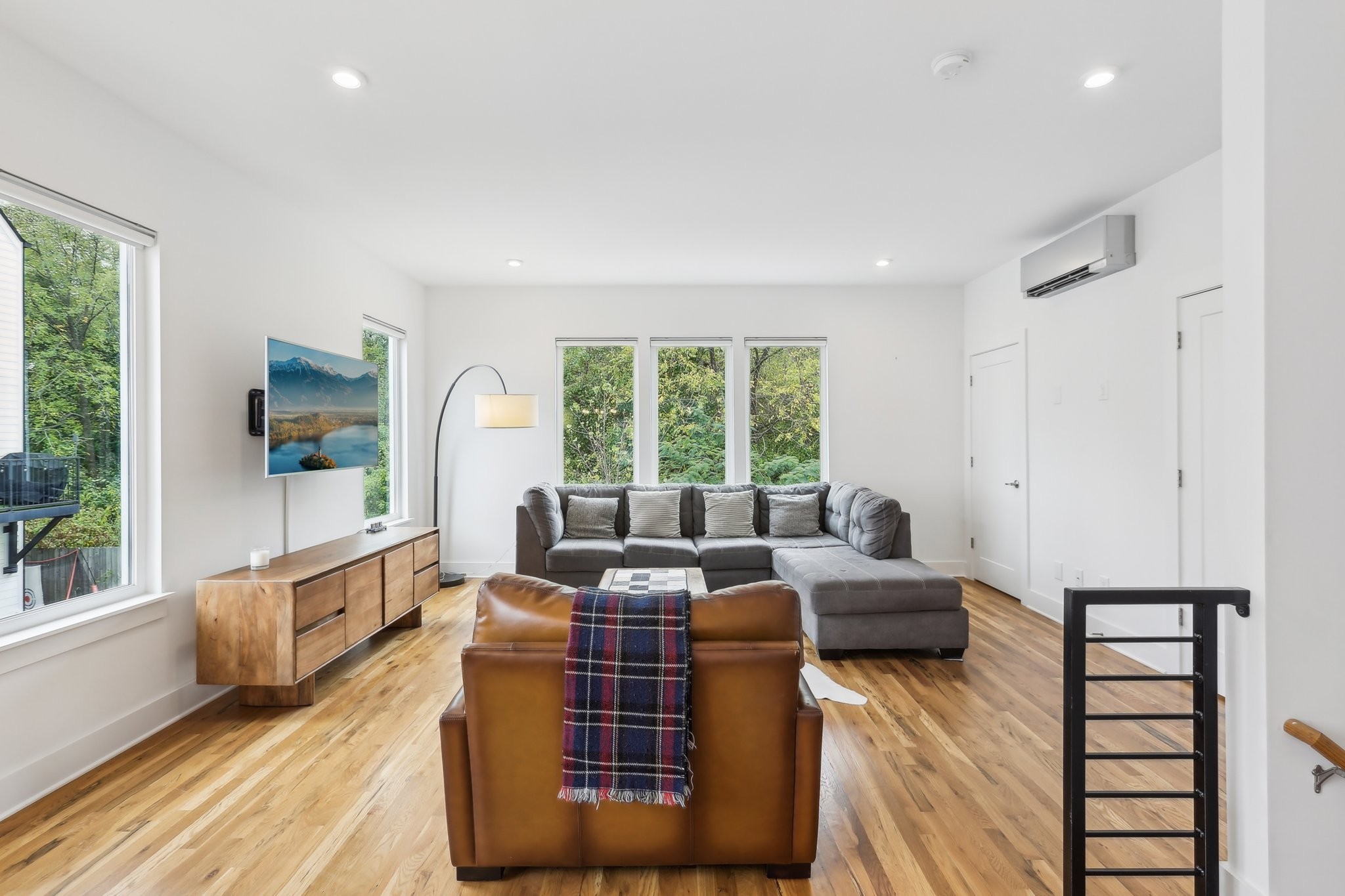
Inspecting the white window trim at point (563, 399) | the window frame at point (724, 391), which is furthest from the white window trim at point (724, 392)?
the white window trim at point (563, 399)

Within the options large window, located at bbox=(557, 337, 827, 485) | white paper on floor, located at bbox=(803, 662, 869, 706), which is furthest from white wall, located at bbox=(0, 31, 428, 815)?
white paper on floor, located at bbox=(803, 662, 869, 706)

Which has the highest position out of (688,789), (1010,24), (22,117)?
(1010,24)

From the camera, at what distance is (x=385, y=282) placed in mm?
5004

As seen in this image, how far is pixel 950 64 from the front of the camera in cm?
229

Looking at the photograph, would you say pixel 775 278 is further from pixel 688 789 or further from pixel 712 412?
pixel 688 789

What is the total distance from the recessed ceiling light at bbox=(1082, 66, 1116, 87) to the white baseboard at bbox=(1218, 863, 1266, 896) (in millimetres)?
2576

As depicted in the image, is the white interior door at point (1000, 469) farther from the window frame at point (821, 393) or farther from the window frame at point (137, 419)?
the window frame at point (137, 419)

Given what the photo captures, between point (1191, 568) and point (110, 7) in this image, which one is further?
point (1191, 568)

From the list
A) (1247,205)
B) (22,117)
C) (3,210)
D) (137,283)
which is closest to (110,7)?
(22,117)

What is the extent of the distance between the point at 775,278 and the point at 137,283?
172 inches

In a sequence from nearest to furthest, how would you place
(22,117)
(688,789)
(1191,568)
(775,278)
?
(688,789), (22,117), (1191,568), (775,278)

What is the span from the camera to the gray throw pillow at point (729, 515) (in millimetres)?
5188

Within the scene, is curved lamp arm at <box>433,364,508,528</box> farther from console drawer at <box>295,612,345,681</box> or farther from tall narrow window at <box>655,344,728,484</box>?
console drawer at <box>295,612,345,681</box>

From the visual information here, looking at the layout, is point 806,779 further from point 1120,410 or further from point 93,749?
point 1120,410
